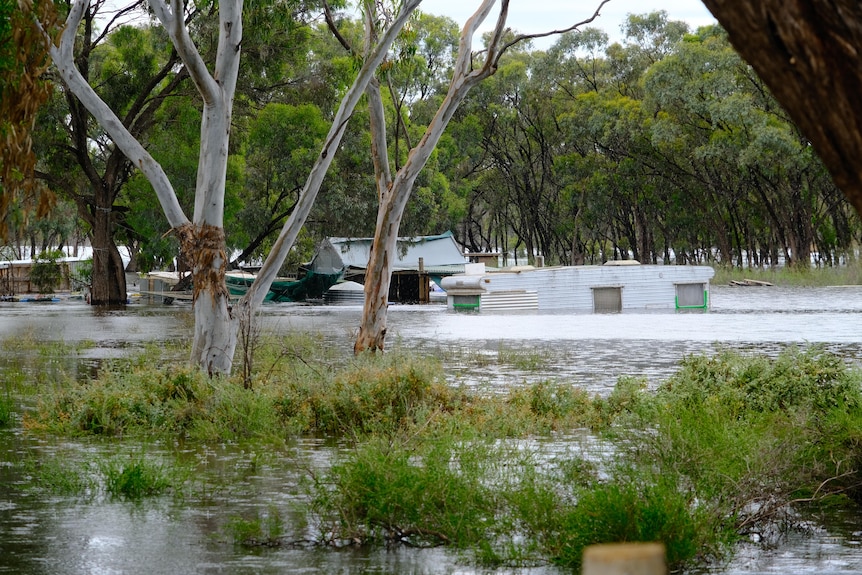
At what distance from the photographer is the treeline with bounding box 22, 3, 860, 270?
137ft

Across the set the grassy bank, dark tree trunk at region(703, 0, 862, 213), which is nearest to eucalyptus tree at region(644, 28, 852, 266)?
the grassy bank

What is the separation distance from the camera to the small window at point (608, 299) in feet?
134

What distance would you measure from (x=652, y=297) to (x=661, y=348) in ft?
61.6

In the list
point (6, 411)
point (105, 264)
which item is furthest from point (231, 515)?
point (105, 264)

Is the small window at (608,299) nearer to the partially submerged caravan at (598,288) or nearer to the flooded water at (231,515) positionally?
the partially submerged caravan at (598,288)

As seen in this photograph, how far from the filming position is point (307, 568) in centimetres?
606

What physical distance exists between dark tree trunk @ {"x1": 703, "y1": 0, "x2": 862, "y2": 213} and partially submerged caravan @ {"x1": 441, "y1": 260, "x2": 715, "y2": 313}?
37370mm

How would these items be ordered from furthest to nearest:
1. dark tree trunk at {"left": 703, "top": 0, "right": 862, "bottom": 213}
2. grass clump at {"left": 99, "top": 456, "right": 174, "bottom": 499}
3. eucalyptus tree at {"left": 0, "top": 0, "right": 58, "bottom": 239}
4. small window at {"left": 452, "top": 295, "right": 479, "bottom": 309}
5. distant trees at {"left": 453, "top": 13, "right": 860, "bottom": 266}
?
distant trees at {"left": 453, "top": 13, "right": 860, "bottom": 266}
small window at {"left": 452, "top": 295, "right": 479, "bottom": 309}
grass clump at {"left": 99, "top": 456, "right": 174, "bottom": 499}
eucalyptus tree at {"left": 0, "top": 0, "right": 58, "bottom": 239}
dark tree trunk at {"left": 703, "top": 0, "right": 862, "bottom": 213}

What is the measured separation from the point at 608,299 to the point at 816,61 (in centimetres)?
3867

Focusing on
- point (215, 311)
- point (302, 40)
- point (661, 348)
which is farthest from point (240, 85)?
point (215, 311)

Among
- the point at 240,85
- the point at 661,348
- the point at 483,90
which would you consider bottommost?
the point at 661,348

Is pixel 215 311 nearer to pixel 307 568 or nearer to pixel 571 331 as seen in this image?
pixel 307 568

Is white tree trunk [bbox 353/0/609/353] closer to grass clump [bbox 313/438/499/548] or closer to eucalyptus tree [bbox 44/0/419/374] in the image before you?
eucalyptus tree [bbox 44/0/419/374]

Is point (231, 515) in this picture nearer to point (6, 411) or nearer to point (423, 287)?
point (6, 411)
